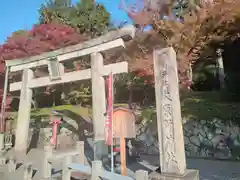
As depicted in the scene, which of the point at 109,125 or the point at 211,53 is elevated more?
the point at 211,53

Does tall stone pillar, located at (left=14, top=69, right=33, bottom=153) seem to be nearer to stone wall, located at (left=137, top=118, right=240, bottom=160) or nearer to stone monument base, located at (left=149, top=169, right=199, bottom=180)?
stone monument base, located at (left=149, top=169, right=199, bottom=180)

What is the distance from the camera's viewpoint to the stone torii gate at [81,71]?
23.2 feet

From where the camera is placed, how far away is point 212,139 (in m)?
8.59

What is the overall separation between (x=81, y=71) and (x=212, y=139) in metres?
5.89

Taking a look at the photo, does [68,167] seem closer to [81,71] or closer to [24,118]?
[81,71]

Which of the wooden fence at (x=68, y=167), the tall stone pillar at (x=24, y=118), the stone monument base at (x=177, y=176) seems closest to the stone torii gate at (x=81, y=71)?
the tall stone pillar at (x=24, y=118)

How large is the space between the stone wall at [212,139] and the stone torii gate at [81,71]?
168 inches

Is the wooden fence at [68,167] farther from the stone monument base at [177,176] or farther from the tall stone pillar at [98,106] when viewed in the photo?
the stone monument base at [177,176]

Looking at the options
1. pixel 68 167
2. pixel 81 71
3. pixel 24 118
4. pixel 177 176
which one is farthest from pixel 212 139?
pixel 24 118

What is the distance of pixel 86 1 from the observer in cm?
2353

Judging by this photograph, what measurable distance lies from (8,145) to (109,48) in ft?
24.9

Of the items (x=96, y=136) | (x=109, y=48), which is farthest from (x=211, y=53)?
(x=96, y=136)

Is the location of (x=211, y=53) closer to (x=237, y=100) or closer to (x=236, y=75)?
(x=236, y=75)

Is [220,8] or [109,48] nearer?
[109,48]
